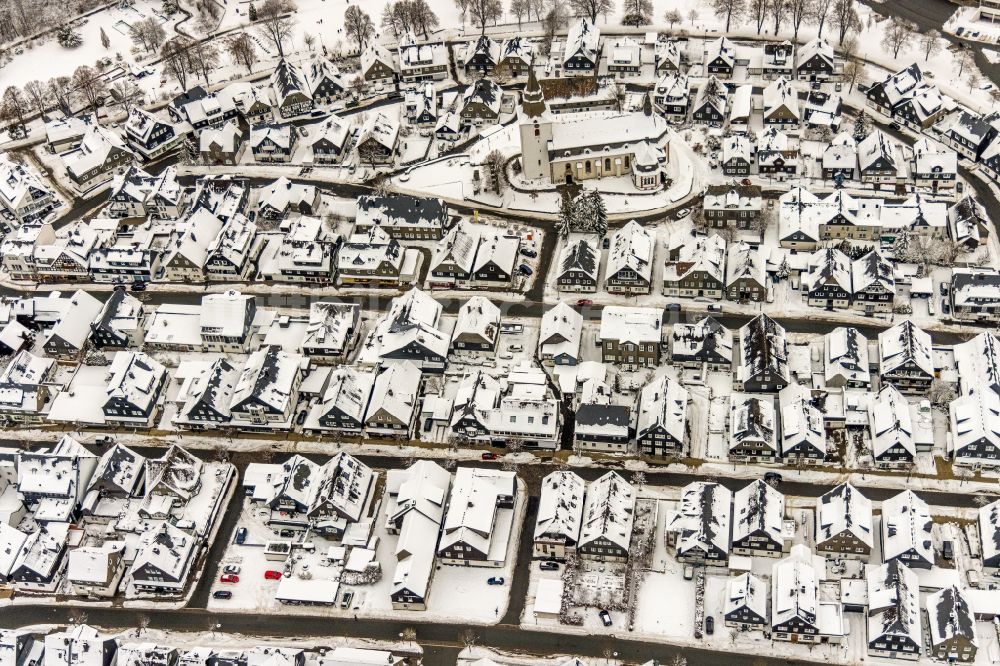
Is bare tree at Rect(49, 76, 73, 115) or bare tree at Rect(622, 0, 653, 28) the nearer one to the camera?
bare tree at Rect(49, 76, 73, 115)

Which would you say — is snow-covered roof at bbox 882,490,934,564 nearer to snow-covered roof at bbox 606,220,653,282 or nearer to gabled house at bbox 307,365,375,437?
snow-covered roof at bbox 606,220,653,282

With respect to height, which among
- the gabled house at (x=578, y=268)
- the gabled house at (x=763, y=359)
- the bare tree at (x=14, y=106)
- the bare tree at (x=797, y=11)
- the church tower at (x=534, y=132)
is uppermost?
the bare tree at (x=797, y=11)

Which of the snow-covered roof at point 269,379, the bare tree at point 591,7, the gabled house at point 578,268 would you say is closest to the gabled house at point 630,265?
the gabled house at point 578,268

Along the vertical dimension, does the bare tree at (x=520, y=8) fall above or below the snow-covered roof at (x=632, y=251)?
above

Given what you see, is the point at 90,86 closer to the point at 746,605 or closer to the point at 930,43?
the point at 930,43

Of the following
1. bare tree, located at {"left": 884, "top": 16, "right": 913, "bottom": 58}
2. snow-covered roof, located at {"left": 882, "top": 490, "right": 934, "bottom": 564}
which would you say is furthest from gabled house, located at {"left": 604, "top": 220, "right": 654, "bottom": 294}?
bare tree, located at {"left": 884, "top": 16, "right": 913, "bottom": 58}

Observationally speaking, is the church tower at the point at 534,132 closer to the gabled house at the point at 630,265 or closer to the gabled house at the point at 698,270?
the gabled house at the point at 630,265
